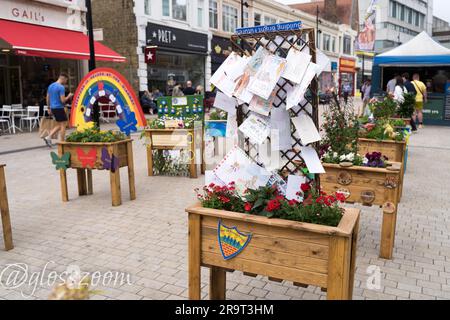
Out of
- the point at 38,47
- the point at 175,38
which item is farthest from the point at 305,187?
the point at 175,38

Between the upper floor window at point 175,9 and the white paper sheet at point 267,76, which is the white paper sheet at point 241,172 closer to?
the white paper sheet at point 267,76

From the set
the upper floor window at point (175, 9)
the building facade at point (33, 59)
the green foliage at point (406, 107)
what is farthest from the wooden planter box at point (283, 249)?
the upper floor window at point (175, 9)

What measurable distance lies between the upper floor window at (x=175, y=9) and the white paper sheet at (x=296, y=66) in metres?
21.0

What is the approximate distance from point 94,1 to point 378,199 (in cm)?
2125

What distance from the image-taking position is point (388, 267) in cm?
401

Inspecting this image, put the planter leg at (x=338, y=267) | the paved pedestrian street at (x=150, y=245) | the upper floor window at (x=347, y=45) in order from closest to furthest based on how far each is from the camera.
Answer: the planter leg at (x=338, y=267)
the paved pedestrian street at (x=150, y=245)
the upper floor window at (x=347, y=45)

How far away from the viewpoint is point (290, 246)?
2.57 metres

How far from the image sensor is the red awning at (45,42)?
42.1ft

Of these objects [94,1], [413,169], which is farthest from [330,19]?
[413,169]

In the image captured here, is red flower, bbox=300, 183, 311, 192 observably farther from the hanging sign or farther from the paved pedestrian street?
the hanging sign

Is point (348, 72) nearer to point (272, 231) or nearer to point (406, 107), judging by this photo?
point (406, 107)

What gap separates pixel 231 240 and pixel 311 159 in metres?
0.76
